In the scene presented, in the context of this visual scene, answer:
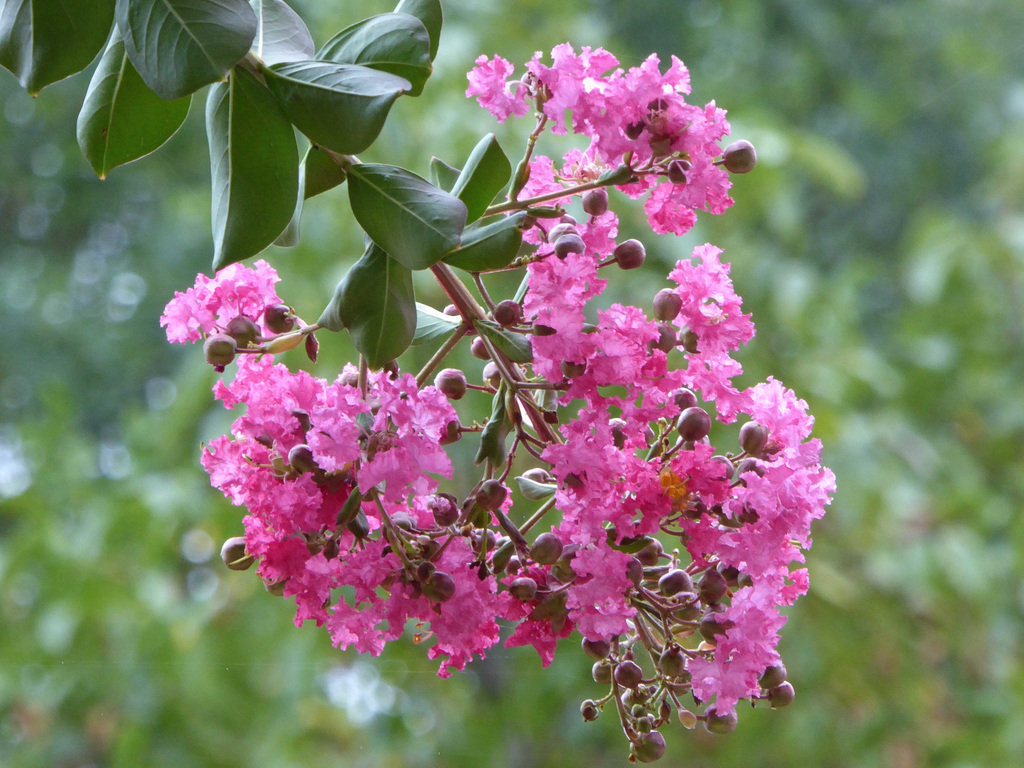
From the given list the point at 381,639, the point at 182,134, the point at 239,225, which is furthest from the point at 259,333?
the point at 182,134

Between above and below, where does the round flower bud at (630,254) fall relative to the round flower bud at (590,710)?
above

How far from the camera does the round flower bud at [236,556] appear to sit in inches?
22.5

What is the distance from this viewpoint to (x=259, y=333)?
59 cm

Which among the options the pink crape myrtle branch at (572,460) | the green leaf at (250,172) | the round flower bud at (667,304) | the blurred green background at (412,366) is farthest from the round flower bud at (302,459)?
the blurred green background at (412,366)

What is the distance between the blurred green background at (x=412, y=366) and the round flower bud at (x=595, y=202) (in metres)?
Result: 1.13

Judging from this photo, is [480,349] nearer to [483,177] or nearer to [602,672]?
[483,177]

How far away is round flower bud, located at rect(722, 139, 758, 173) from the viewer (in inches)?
22.3

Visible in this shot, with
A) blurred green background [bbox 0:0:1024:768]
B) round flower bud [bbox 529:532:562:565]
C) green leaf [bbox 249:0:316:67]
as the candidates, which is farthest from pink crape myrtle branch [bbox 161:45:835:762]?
blurred green background [bbox 0:0:1024:768]

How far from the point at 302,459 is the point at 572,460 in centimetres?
13

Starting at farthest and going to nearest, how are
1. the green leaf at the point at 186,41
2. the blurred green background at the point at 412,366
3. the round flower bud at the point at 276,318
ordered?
the blurred green background at the point at 412,366, the round flower bud at the point at 276,318, the green leaf at the point at 186,41

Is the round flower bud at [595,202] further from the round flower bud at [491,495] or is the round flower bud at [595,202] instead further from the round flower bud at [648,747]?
the round flower bud at [648,747]

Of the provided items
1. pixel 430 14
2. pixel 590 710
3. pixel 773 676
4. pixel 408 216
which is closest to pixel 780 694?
pixel 773 676

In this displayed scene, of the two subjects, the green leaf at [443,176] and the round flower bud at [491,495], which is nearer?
the round flower bud at [491,495]

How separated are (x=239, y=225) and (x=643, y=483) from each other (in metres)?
0.25
